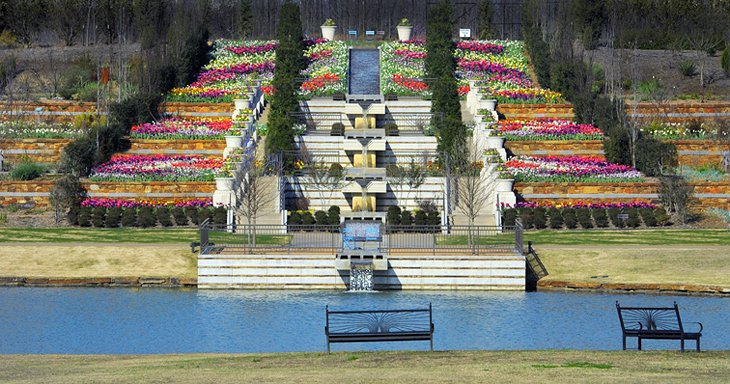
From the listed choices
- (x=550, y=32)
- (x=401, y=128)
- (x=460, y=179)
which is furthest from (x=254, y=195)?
(x=550, y=32)

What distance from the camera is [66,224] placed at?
6197 cm

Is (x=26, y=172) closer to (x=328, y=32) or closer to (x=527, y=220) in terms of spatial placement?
(x=527, y=220)

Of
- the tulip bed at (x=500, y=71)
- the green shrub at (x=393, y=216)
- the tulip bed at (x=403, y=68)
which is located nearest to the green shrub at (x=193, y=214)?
the green shrub at (x=393, y=216)

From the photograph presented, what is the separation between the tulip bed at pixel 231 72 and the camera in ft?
267

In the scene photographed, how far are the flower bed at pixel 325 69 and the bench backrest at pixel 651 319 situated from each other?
130ft

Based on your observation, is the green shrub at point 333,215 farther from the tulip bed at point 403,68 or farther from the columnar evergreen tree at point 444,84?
the tulip bed at point 403,68

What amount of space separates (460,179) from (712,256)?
14.8 meters

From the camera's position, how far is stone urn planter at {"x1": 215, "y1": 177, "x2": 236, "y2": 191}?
208 feet

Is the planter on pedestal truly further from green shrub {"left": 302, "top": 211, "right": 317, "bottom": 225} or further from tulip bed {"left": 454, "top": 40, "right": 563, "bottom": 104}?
green shrub {"left": 302, "top": 211, "right": 317, "bottom": 225}

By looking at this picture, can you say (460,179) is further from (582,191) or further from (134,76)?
(134,76)

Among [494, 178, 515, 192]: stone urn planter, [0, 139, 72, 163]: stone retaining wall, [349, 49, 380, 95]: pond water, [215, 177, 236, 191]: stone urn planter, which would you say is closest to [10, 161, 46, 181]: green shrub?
[0, 139, 72, 163]: stone retaining wall

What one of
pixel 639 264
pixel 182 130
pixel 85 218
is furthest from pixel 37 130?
pixel 639 264

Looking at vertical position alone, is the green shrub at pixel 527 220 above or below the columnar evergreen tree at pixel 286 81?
below

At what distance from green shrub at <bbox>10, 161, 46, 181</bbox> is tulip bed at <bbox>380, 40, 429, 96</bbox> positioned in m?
20.1
